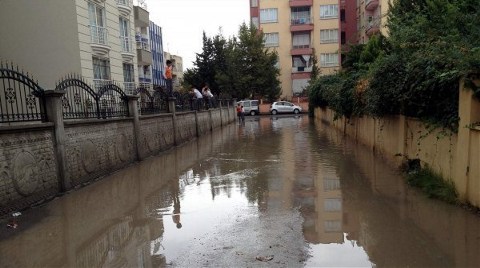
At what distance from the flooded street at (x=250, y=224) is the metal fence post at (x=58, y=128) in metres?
0.45

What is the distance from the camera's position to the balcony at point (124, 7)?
75.1 ft

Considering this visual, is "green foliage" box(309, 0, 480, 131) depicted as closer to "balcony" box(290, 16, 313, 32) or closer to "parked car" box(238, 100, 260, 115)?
"parked car" box(238, 100, 260, 115)

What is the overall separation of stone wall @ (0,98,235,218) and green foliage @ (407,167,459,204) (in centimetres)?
708

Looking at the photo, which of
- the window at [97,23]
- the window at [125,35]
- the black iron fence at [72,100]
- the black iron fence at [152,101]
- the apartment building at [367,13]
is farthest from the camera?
the apartment building at [367,13]

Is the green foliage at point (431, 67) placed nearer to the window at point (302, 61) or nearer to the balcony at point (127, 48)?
the balcony at point (127, 48)

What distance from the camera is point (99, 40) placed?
20.5 metres

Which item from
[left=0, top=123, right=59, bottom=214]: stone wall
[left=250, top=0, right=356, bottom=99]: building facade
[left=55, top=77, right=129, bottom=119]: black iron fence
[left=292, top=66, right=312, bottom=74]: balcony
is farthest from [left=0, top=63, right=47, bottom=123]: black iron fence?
[left=292, top=66, right=312, bottom=74]: balcony

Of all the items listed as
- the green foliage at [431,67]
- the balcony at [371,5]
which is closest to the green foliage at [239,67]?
the balcony at [371,5]

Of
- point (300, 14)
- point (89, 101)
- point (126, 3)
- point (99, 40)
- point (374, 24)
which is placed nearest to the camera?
point (89, 101)

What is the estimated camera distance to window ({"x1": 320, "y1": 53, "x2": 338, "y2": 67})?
52281 millimetres

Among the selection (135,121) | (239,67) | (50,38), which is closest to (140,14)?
(50,38)

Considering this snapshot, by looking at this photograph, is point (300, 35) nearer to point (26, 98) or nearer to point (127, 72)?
point (127, 72)

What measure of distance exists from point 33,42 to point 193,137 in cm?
850

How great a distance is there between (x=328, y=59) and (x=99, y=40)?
37.3 m
